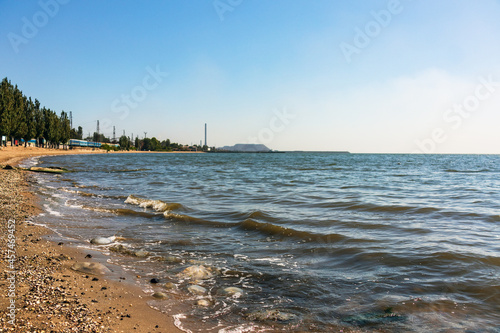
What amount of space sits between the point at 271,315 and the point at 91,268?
3.18m

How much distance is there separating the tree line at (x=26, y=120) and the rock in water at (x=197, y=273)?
209 feet

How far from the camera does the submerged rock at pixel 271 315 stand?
160 inches

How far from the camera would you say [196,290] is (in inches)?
192

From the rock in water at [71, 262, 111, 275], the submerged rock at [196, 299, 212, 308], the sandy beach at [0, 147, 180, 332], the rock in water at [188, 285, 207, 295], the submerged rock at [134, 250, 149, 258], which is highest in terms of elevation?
the sandy beach at [0, 147, 180, 332]

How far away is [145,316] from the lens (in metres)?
3.90

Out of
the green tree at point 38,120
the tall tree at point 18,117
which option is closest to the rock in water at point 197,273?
the tall tree at point 18,117

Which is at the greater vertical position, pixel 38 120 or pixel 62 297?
pixel 38 120

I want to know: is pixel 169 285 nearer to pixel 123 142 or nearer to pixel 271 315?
pixel 271 315

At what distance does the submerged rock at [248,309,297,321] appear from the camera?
4066 mm

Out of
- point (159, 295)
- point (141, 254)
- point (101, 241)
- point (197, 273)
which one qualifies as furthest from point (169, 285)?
point (101, 241)

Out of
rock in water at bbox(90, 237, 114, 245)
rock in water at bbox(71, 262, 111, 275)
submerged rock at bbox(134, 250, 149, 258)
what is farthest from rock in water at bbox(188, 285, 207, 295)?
rock in water at bbox(90, 237, 114, 245)

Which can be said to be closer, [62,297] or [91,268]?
[62,297]

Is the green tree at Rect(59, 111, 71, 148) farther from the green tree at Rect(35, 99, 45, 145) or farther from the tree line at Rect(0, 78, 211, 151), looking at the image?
the green tree at Rect(35, 99, 45, 145)

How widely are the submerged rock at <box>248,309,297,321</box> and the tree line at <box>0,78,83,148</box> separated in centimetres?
6551
